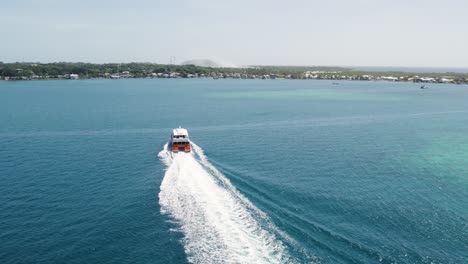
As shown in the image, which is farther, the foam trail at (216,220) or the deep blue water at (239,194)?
the deep blue water at (239,194)

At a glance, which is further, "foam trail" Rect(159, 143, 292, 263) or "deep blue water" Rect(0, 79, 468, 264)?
"deep blue water" Rect(0, 79, 468, 264)

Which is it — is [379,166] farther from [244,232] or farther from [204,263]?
[204,263]

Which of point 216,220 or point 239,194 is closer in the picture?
point 216,220

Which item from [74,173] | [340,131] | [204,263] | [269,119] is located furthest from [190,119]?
[204,263]

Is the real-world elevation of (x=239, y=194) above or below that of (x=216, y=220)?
above
